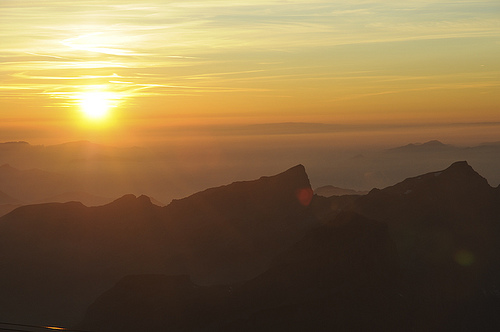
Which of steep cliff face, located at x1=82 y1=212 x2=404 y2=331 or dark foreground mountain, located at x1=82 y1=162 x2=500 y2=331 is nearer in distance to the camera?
steep cliff face, located at x1=82 y1=212 x2=404 y2=331

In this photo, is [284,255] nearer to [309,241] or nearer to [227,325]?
[309,241]

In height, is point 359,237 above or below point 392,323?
above

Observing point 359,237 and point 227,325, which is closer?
point 227,325

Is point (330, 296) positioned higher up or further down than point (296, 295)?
further down

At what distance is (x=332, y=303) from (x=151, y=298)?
43.3m

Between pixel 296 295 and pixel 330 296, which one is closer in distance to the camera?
pixel 330 296

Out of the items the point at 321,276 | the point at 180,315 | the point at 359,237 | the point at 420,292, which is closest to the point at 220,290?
the point at 180,315

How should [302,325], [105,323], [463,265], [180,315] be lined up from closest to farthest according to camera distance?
[302,325]
[180,315]
[105,323]
[463,265]

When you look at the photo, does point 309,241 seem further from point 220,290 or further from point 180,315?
point 180,315

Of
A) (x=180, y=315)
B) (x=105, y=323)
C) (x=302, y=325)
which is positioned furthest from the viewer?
(x=105, y=323)

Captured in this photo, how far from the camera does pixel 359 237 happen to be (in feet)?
544

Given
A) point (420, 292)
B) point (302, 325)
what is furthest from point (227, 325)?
point (420, 292)

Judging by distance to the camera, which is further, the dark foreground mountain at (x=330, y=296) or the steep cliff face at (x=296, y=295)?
the dark foreground mountain at (x=330, y=296)

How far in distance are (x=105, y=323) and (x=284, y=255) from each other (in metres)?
43.0
